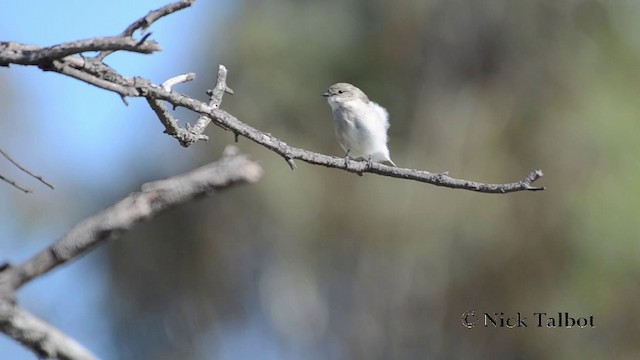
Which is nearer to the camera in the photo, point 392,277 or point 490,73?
point 392,277

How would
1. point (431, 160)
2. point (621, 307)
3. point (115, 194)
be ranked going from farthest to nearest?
point (115, 194) → point (431, 160) → point (621, 307)

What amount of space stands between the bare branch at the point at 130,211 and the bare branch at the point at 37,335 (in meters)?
0.04

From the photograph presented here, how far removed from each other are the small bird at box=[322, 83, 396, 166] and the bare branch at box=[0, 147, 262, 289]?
16.6 ft

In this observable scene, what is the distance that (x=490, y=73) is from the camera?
1165 cm

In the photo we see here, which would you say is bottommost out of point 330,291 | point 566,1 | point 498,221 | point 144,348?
point 144,348

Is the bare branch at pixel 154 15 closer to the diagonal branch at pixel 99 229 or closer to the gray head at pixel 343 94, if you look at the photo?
the diagonal branch at pixel 99 229

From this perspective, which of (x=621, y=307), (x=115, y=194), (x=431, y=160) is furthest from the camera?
(x=115, y=194)

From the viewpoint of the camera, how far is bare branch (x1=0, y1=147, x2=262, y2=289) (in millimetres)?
1418

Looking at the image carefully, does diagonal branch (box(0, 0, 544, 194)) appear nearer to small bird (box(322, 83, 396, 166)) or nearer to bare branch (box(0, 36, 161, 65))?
bare branch (box(0, 36, 161, 65))

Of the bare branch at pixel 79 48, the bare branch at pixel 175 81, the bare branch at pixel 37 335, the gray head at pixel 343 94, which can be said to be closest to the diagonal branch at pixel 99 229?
the bare branch at pixel 37 335

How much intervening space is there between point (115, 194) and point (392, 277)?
366 centimetres

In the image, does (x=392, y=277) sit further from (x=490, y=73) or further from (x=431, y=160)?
(x=490, y=73)

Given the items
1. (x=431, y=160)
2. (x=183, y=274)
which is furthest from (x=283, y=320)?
(x=431, y=160)

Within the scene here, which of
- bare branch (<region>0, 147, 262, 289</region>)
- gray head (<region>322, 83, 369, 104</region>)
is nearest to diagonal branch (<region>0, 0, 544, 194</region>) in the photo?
bare branch (<region>0, 147, 262, 289</region>)
